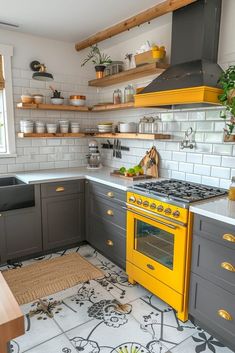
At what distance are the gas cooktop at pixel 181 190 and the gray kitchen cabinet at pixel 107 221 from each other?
337mm

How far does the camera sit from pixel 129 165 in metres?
3.50

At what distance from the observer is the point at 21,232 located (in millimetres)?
2947

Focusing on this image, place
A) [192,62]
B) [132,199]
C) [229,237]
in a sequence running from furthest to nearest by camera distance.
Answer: [132,199] → [192,62] → [229,237]

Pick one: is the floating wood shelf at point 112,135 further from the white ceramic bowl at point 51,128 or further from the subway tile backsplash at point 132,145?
the subway tile backsplash at point 132,145

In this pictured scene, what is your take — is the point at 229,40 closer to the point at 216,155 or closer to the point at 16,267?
the point at 216,155

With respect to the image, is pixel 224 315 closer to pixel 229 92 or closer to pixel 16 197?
pixel 229 92

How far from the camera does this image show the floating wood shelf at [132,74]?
2682mm

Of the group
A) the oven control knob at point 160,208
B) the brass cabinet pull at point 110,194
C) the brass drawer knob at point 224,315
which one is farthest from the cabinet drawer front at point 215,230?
the brass cabinet pull at point 110,194

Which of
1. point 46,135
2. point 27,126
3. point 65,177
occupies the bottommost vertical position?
point 65,177

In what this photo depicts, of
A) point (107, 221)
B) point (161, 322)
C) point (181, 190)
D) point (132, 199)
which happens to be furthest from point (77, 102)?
point (161, 322)

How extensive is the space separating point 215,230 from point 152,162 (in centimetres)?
139

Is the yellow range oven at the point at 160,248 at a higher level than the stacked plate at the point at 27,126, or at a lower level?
lower

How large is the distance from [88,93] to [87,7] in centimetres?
146

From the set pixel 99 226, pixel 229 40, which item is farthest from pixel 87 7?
pixel 99 226
